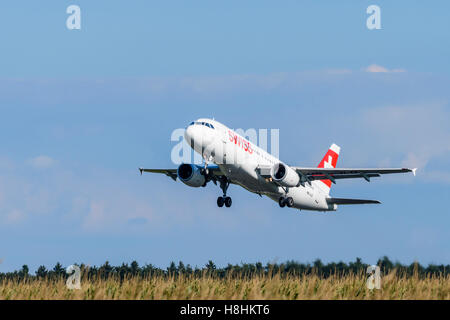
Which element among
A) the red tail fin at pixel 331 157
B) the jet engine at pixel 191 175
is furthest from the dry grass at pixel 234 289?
the red tail fin at pixel 331 157

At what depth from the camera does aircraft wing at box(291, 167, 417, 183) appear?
60.7 meters

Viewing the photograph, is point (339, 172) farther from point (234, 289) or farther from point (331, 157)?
Answer: point (234, 289)

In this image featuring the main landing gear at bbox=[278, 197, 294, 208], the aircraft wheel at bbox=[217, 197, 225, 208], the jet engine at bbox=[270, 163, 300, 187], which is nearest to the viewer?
the jet engine at bbox=[270, 163, 300, 187]

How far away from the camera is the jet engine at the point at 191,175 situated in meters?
62.3

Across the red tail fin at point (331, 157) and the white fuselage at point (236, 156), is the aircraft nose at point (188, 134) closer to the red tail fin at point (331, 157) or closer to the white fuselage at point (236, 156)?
the white fuselage at point (236, 156)

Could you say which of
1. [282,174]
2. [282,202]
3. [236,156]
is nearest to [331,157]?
[282,202]

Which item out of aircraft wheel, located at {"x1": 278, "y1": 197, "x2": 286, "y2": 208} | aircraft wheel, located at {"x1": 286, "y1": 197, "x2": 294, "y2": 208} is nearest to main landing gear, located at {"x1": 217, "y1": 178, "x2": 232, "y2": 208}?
aircraft wheel, located at {"x1": 278, "y1": 197, "x2": 286, "y2": 208}

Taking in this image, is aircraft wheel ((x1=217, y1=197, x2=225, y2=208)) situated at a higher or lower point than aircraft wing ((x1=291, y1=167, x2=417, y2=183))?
lower

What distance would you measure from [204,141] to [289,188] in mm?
13460

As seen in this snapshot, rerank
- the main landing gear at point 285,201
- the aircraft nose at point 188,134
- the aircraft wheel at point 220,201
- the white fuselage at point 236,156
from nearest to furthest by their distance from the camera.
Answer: the aircraft nose at point 188,134 → the white fuselage at point 236,156 → the main landing gear at point 285,201 → the aircraft wheel at point 220,201

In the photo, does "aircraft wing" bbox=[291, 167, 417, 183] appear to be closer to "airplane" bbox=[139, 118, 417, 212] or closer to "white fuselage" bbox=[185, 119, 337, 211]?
"airplane" bbox=[139, 118, 417, 212]
